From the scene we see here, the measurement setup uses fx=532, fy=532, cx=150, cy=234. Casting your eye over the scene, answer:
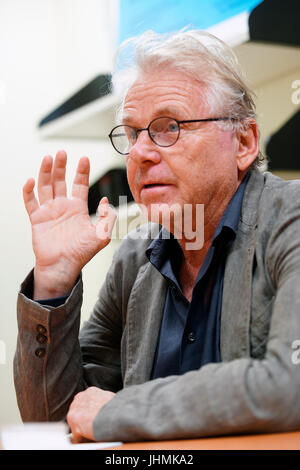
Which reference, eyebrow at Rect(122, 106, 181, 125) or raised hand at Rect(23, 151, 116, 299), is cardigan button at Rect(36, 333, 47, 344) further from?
eyebrow at Rect(122, 106, 181, 125)

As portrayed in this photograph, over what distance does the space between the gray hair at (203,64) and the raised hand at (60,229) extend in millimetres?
261

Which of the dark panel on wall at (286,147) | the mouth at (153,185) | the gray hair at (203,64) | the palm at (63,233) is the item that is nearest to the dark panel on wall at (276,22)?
the dark panel on wall at (286,147)

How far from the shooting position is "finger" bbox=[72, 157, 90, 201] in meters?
1.28

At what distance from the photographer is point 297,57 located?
5.32 ft

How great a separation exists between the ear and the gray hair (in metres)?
0.01

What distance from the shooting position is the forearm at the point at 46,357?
1.16 m

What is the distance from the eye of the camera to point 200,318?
111 cm

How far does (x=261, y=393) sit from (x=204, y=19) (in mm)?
1479

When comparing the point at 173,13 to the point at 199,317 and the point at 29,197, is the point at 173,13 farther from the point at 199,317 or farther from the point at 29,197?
the point at 199,317

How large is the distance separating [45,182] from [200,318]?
0.50 meters

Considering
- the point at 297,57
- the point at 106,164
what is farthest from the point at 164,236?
the point at 106,164

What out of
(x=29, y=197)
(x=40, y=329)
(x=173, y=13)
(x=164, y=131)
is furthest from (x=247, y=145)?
(x=173, y=13)

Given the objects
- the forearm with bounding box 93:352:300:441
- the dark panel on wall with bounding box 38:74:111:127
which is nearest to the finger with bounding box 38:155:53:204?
the forearm with bounding box 93:352:300:441
